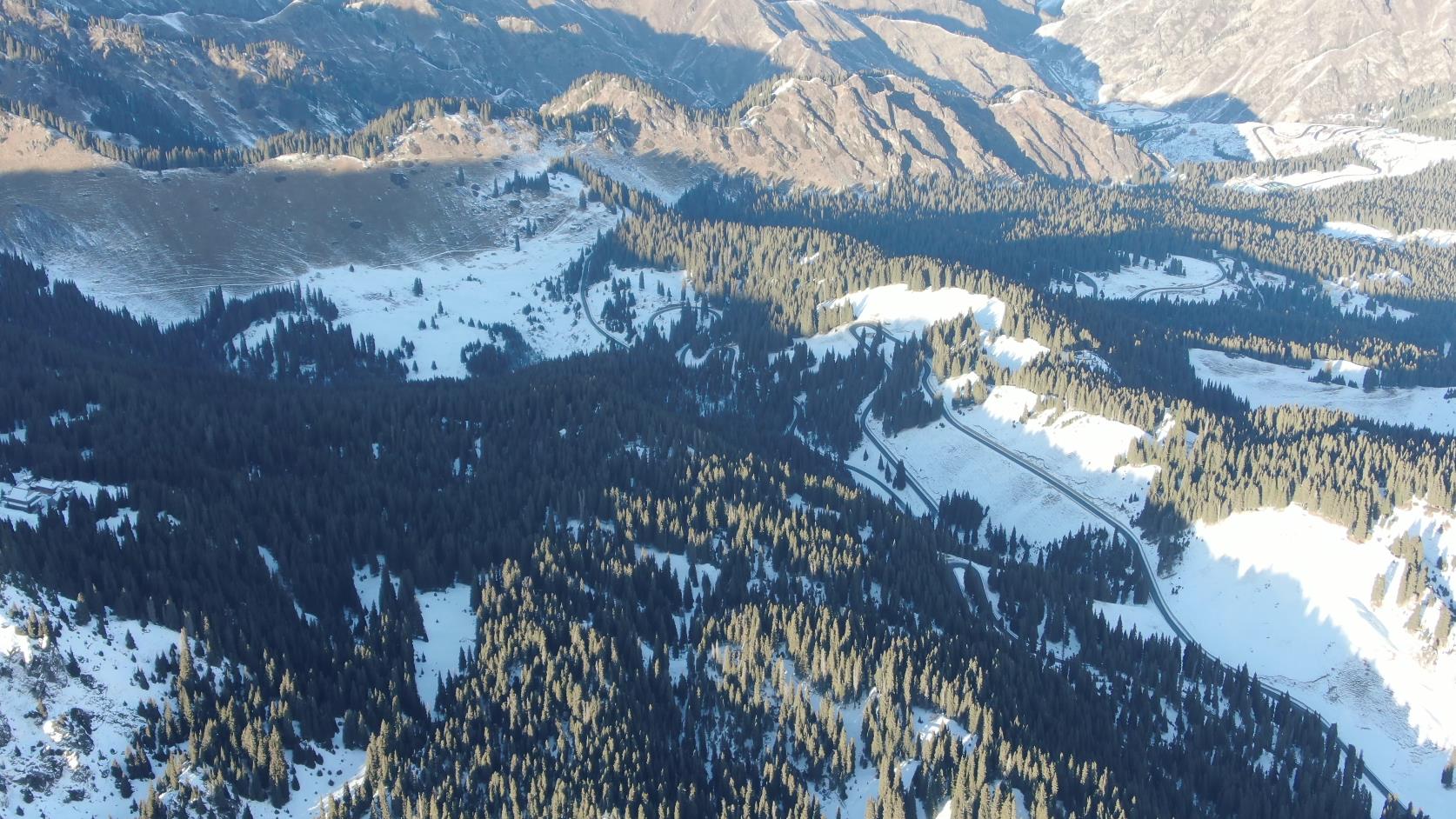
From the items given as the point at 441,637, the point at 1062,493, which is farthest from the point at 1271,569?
the point at 441,637

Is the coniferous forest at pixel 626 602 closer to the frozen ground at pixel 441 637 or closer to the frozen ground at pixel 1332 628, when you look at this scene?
the frozen ground at pixel 441 637

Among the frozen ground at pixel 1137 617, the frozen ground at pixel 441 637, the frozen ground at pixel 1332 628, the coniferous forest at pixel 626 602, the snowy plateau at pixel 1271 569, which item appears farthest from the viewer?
the frozen ground at pixel 1137 617

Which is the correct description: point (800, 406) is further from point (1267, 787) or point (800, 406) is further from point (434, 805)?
point (434, 805)

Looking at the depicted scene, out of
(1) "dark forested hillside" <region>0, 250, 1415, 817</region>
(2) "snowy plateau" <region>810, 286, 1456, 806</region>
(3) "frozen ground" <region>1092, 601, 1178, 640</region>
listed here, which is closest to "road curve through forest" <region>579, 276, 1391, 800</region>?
(2) "snowy plateau" <region>810, 286, 1456, 806</region>

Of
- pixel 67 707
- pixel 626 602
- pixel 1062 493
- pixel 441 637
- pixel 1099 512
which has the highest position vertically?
pixel 67 707

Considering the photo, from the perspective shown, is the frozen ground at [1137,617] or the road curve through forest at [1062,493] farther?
the frozen ground at [1137,617]

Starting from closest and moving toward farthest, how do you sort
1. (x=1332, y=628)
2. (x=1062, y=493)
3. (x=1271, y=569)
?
(x=1332, y=628)
(x=1271, y=569)
(x=1062, y=493)

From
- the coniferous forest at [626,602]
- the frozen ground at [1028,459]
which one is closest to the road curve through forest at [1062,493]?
the frozen ground at [1028,459]

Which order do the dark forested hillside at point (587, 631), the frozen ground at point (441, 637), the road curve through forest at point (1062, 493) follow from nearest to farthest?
the dark forested hillside at point (587, 631)
the frozen ground at point (441, 637)
the road curve through forest at point (1062, 493)

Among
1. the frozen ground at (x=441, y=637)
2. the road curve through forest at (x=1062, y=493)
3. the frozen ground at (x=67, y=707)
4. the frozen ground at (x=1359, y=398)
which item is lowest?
the road curve through forest at (x=1062, y=493)

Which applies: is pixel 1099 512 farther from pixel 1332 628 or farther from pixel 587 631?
pixel 587 631
